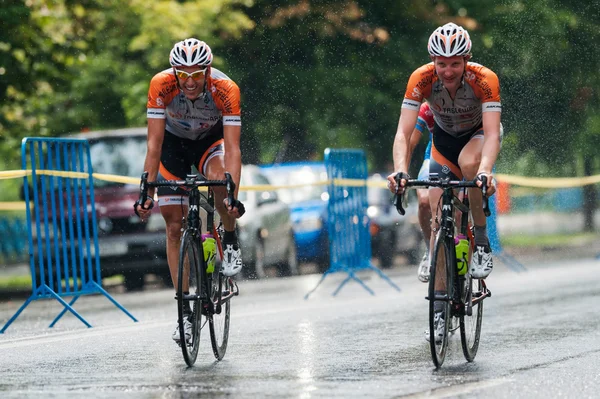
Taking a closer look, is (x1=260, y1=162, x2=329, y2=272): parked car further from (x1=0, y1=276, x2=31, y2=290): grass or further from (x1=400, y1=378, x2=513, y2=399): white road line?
(x1=400, y1=378, x2=513, y2=399): white road line

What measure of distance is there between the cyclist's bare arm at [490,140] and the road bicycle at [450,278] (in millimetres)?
223

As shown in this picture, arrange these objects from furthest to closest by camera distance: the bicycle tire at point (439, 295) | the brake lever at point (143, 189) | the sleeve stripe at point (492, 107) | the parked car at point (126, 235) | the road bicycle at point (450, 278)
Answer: the parked car at point (126, 235) < the sleeve stripe at point (492, 107) < the brake lever at point (143, 189) < the road bicycle at point (450, 278) < the bicycle tire at point (439, 295)

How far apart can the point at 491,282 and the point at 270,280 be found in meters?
3.91

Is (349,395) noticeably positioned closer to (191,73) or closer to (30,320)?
(191,73)

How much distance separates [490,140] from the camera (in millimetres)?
9359

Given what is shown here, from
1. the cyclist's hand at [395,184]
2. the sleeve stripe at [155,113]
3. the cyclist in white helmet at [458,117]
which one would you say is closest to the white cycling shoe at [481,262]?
the cyclist in white helmet at [458,117]

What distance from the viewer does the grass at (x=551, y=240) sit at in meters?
31.0

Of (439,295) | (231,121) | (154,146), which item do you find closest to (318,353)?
(439,295)

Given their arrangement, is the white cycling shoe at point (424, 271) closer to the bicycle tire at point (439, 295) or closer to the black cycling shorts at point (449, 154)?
the black cycling shorts at point (449, 154)

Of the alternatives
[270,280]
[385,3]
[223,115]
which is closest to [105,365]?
[223,115]

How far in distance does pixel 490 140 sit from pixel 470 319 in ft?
4.00

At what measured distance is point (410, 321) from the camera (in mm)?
12625

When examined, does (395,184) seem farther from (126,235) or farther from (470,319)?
(126,235)

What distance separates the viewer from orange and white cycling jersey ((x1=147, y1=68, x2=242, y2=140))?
9664 millimetres
